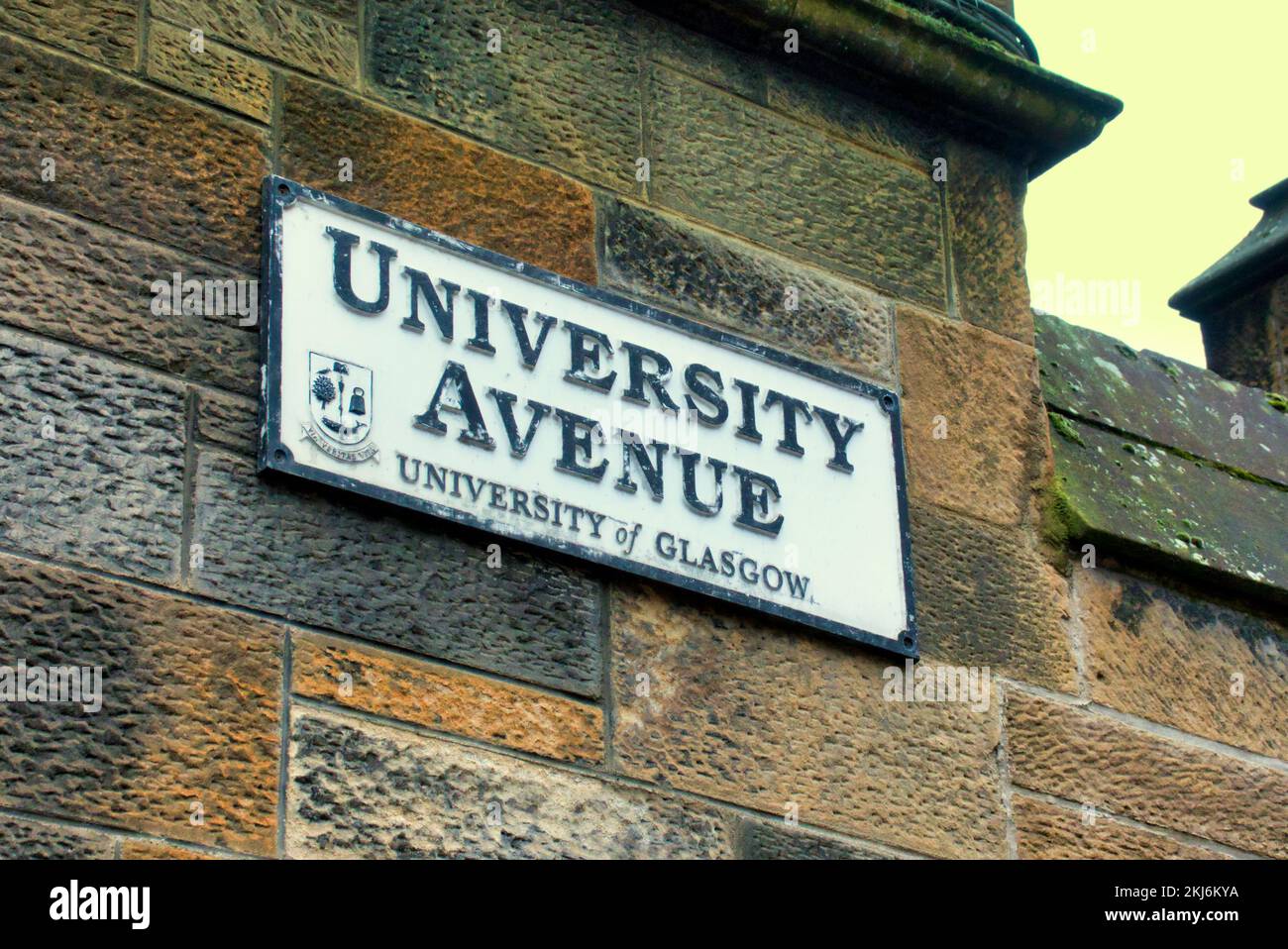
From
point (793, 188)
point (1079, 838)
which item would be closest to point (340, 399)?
point (793, 188)

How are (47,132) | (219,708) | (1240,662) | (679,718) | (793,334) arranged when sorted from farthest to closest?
(1240,662) → (793,334) → (679,718) → (47,132) → (219,708)

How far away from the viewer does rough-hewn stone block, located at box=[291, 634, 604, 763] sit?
3082 millimetres

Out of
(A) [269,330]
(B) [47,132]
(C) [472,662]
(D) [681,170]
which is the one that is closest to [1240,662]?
(D) [681,170]

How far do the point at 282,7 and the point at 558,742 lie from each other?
1.14 meters

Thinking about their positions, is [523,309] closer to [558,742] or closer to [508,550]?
[508,550]

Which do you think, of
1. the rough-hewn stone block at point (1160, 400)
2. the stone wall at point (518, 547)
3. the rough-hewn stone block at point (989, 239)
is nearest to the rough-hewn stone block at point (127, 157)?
the stone wall at point (518, 547)

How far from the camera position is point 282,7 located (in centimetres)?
351

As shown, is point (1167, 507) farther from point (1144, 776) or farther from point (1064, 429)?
point (1144, 776)

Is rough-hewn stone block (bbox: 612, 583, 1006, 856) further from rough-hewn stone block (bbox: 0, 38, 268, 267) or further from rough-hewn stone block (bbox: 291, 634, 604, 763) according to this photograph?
rough-hewn stone block (bbox: 0, 38, 268, 267)

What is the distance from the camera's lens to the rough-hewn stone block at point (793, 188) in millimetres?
3889

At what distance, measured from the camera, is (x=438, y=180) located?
11.6 feet

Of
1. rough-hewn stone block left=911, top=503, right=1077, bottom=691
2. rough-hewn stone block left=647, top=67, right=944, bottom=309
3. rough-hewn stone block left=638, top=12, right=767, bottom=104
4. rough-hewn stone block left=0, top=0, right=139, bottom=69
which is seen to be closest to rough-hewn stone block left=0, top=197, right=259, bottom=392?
rough-hewn stone block left=0, top=0, right=139, bottom=69

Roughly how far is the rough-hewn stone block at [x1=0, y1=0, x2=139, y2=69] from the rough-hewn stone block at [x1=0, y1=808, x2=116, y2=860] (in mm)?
1079

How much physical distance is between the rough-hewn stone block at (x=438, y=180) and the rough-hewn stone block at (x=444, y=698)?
69cm
